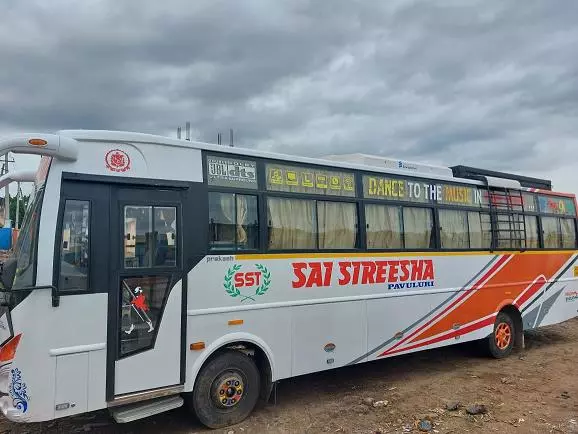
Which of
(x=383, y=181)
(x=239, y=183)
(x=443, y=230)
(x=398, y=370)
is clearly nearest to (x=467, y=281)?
(x=443, y=230)

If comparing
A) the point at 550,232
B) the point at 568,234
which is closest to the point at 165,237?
the point at 550,232

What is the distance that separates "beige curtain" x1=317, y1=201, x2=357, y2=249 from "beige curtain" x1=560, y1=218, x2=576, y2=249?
6109 millimetres

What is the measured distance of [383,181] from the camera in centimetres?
744

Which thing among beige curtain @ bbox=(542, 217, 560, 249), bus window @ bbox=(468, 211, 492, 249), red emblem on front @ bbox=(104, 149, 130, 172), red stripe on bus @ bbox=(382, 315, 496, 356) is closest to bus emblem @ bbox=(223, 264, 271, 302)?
red emblem on front @ bbox=(104, 149, 130, 172)

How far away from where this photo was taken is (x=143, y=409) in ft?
16.4

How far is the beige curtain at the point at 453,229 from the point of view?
26.9ft

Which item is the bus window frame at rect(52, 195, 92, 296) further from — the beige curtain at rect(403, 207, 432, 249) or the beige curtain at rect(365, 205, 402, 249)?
the beige curtain at rect(403, 207, 432, 249)

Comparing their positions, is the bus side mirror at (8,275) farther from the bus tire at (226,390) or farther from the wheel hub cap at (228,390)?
the wheel hub cap at (228,390)

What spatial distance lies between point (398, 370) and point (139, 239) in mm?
5134

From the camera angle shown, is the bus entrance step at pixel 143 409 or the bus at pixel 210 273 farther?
the bus entrance step at pixel 143 409

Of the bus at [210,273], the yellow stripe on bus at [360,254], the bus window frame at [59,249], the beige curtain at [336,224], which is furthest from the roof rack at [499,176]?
the bus window frame at [59,249]

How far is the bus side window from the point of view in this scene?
4.64 meters

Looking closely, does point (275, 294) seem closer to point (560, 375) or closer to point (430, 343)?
point (430, 343)

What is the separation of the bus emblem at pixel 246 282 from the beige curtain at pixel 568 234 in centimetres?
767
